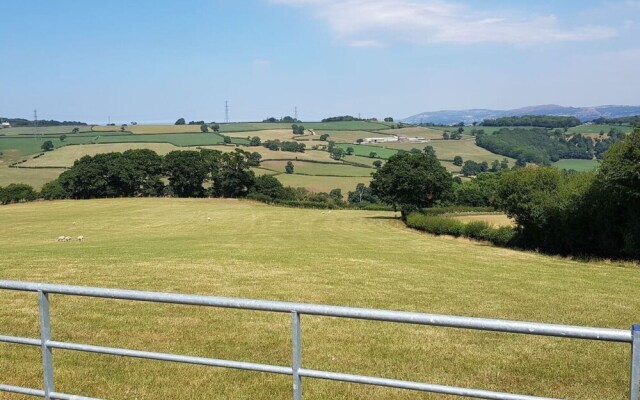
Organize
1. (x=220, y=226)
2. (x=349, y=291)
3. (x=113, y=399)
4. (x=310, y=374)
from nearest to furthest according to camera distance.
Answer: (x=310, y=374), (x=113, y=399), (x=349, y=291), (x=220, y=226)

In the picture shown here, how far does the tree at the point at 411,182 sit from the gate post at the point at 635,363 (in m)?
77.4

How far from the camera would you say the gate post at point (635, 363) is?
3.79m

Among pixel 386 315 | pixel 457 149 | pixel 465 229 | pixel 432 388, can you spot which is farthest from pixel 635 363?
pixel 457 149

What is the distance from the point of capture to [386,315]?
14.5 ft

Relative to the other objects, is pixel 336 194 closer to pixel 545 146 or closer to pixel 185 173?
pixel 185 173

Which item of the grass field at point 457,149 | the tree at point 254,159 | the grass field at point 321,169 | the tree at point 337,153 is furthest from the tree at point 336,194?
the grass field at point 457,149

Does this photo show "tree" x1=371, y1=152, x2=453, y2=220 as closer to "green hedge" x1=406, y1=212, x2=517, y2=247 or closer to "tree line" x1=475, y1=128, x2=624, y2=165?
"green hedge" x1=406, y1=212, x2=517, y2=247

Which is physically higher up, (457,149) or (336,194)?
(457,149)

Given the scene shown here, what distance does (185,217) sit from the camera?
7781 centimetres

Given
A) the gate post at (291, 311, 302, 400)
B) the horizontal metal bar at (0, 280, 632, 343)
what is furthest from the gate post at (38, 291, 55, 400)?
the gate post at (291, 311, 302, 400)

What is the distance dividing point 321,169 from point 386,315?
463 feet

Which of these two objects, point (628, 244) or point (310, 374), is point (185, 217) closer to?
point (628, 244)

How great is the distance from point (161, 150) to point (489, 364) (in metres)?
147

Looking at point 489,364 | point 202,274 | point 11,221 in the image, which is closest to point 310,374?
point 489,364
